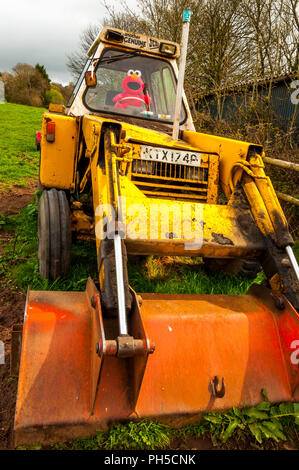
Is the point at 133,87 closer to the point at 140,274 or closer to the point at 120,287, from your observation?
the point at 140,274

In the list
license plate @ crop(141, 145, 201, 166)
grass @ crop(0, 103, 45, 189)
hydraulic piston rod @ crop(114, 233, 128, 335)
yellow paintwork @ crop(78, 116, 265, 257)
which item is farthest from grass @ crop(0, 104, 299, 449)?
license plate @ crop(141, 145, 201, 166)

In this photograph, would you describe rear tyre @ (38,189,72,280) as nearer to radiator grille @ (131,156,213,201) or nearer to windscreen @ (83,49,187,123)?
radiator grille @ (131,156,213,201)

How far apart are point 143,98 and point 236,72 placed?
37.7 feet

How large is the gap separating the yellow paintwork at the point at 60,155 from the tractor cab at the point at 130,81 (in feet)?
1.36

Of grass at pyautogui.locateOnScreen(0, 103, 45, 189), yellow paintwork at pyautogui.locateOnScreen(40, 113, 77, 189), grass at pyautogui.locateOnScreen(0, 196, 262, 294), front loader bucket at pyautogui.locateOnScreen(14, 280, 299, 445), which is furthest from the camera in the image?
grass at pyautogui.locateOnScreen(0, 103, 45, 189)

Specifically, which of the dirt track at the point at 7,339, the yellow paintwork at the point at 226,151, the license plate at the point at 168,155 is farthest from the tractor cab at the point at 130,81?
the dirt track at the point at 7,339

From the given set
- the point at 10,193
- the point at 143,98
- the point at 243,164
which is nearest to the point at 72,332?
the point at 243,164

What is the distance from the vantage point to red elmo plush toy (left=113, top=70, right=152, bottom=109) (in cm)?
440

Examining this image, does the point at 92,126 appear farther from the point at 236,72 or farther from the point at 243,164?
the point at 236,72

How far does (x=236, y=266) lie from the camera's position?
3701 mm

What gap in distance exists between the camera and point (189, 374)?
219 centimetres

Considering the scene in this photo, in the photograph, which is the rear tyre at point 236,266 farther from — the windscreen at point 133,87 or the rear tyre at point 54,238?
the windscreen at point 133,87

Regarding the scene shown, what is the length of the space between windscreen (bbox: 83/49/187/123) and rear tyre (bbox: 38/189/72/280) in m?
1.45

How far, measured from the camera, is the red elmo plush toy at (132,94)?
4.40 metres
